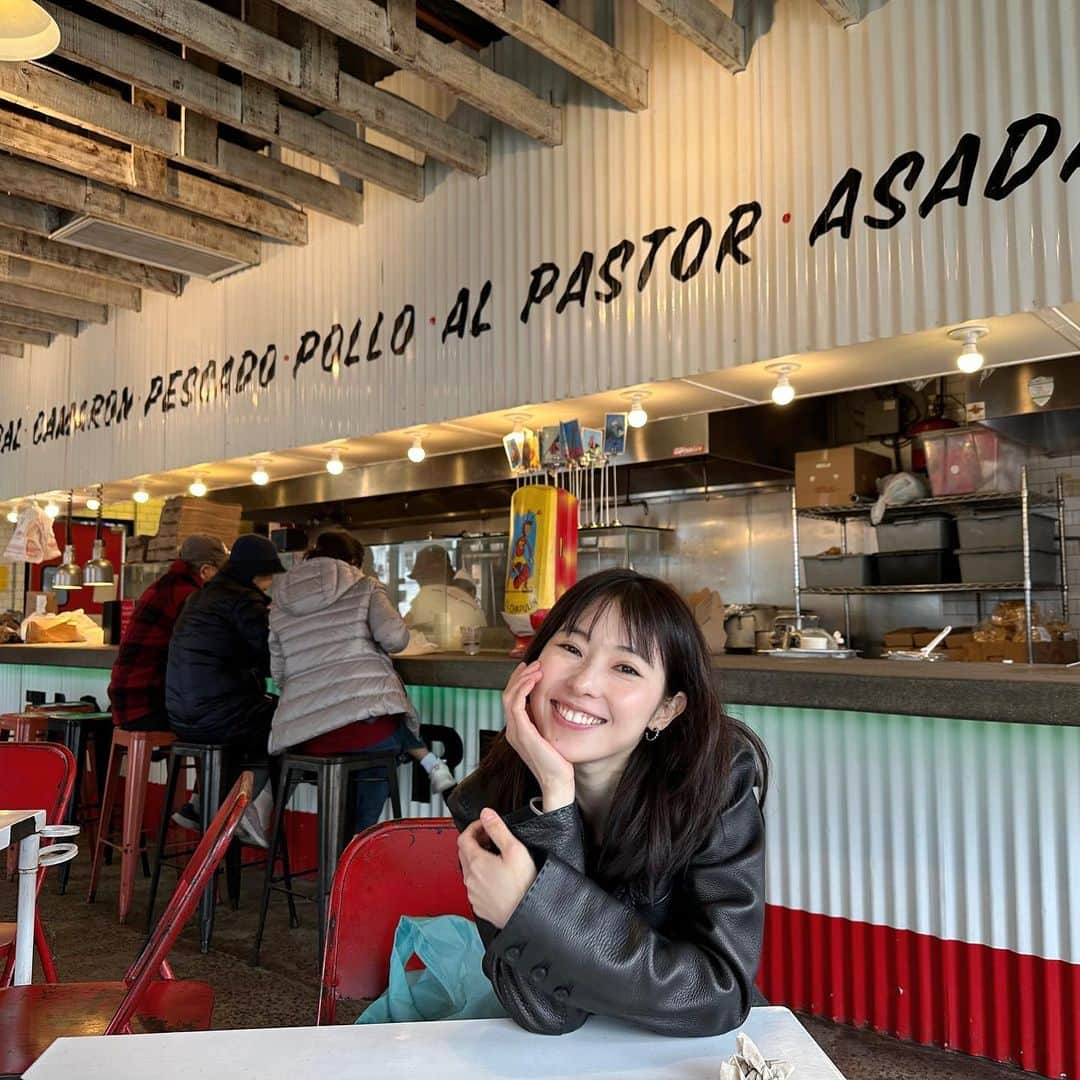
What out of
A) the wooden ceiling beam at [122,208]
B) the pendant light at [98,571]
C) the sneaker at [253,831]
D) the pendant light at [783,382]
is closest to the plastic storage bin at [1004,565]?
the pendant light at [783,382]

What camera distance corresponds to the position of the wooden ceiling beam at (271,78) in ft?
12.0

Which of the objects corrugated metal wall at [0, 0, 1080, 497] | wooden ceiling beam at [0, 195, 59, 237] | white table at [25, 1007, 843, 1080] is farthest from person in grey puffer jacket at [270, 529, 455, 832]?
wooden ceiling beam at [0, 195, 59, 237]

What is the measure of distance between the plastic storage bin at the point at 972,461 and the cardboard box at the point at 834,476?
18.5 inches

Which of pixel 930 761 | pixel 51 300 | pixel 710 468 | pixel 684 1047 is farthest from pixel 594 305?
pixel 51 300

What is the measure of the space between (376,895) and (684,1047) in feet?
2.43

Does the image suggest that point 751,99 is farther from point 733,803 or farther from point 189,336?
point 189,336

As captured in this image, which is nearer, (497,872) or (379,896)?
(497,872)

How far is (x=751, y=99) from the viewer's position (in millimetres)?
4023

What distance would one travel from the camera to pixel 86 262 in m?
6.58

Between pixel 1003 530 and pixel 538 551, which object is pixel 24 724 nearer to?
pixel 538 551

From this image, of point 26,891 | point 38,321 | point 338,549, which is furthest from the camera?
point 38,321

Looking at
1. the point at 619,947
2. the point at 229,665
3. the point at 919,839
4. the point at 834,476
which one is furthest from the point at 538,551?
the point at 834,476

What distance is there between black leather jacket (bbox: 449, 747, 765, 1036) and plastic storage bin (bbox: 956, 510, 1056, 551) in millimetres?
5422

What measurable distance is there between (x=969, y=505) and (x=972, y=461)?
0.33 meters
